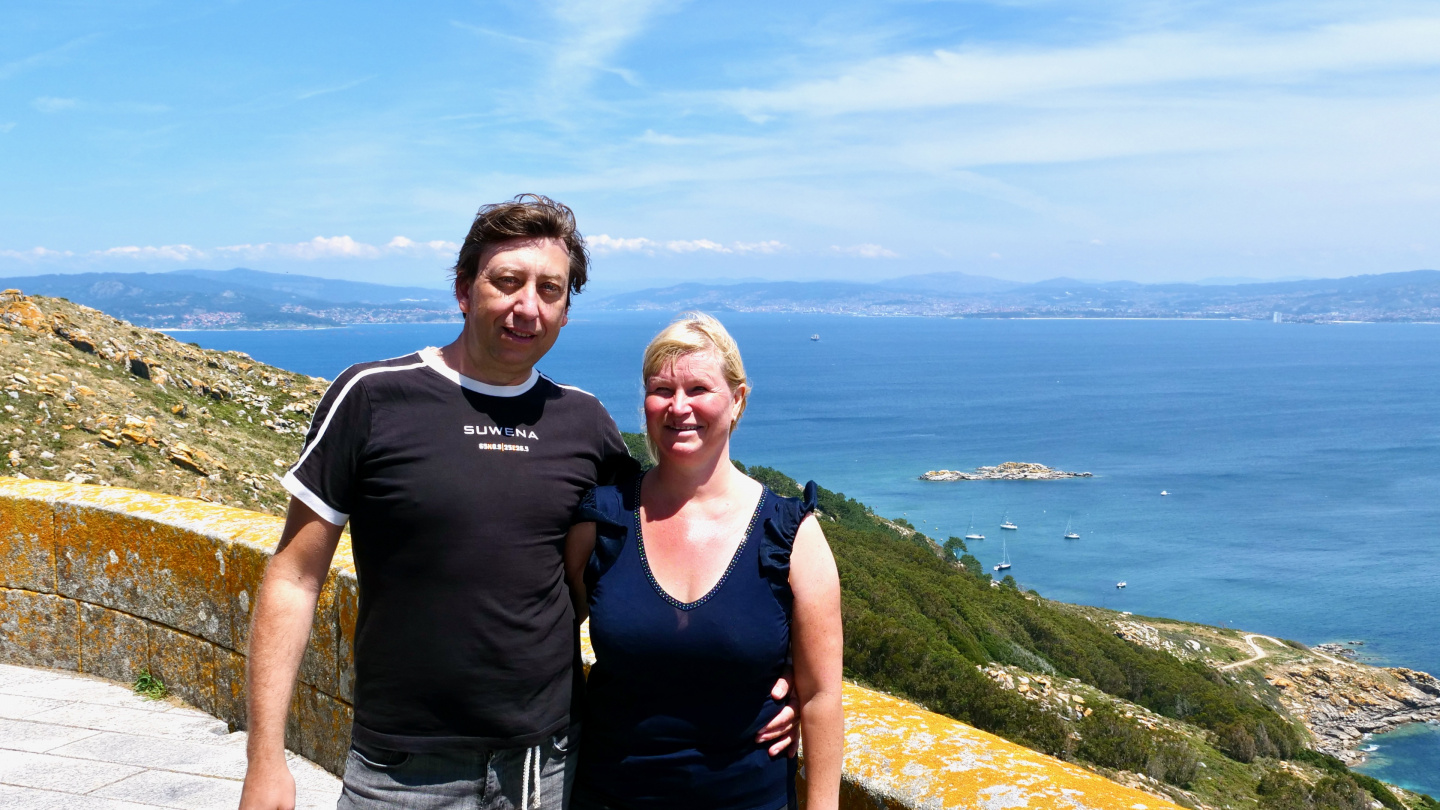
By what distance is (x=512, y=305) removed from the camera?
2160 millimetres

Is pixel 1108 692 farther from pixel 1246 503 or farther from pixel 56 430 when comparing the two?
pixel 1246 503

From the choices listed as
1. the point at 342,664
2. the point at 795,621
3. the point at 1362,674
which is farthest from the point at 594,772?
the point at 1362,674

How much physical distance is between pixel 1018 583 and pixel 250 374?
43.6 metres

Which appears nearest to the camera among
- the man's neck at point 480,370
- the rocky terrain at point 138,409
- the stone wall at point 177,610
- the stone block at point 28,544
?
the man's neck at point 480,370

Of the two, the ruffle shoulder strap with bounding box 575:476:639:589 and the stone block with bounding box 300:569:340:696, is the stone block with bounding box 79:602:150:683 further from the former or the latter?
the ruffle shoulder strap with bounding box 575:476:639:589

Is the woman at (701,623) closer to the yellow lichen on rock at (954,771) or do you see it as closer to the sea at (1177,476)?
the yellow lichen on rock at (954,771)

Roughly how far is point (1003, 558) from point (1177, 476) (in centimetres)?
2648

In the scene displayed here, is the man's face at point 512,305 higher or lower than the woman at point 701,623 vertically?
higher

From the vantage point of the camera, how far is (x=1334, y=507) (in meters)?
65.6

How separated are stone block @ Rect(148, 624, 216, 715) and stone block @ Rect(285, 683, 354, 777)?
55 cm

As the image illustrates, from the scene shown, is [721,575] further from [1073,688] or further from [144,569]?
[1073,688]

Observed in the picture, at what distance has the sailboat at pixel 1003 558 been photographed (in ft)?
181

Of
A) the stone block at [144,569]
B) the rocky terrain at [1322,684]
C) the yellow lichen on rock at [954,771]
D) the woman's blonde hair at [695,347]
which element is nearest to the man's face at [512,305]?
the woman's blonde hair at [695,347]

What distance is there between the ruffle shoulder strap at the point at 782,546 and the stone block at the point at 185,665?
9.33ft
